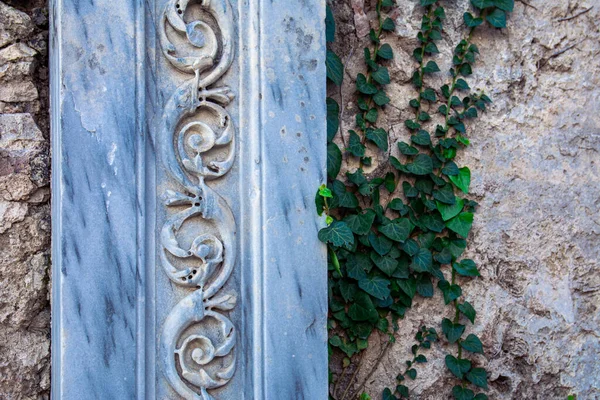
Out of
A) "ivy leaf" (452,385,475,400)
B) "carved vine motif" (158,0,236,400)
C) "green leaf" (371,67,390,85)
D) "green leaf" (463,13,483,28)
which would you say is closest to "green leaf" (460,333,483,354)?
"ivy leaf" (452,385,475,400)

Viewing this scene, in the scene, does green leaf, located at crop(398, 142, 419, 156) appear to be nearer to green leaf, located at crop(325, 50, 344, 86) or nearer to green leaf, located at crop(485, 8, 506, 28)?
green leaf, located at crop(325, 50, 344, 86)

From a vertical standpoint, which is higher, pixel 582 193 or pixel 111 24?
pixel 111 24

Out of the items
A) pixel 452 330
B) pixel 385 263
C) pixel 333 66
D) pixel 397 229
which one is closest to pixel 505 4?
pixel 333 66

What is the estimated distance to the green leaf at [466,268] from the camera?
238 cm

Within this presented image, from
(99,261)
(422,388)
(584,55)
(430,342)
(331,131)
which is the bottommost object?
(422,388)

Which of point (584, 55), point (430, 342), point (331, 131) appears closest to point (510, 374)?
point (430, 342)

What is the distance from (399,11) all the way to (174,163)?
44.9 inches

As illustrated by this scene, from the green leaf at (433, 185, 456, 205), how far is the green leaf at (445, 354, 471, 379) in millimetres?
597

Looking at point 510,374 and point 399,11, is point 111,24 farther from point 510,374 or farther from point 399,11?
point 510,374

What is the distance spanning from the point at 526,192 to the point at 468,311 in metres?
0.55

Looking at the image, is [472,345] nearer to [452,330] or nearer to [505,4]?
[452,330]

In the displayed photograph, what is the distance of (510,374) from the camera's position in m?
2.41

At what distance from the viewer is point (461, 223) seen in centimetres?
239

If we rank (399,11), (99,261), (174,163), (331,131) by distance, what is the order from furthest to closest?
(399,11)
(331,131)
(174,163)
(99,261)
